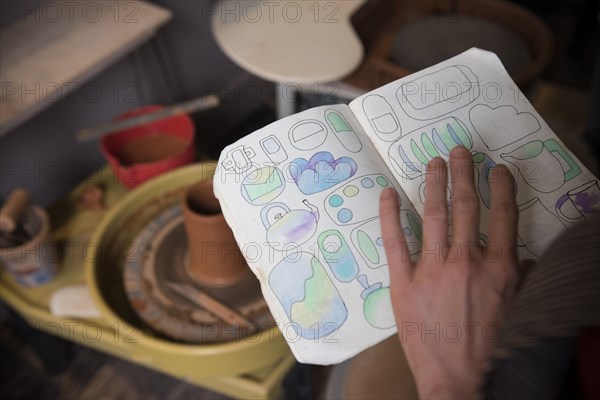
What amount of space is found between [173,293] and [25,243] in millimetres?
306

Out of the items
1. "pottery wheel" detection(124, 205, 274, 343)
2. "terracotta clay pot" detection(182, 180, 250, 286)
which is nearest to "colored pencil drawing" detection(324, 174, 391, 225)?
"terracotta clay pot" detection(182, 180, 250, 286)

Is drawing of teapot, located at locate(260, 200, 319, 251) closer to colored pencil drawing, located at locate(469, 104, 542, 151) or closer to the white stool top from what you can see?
colored pencil drawing, located at locate(469, 104, 542, 151)

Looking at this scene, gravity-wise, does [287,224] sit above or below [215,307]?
above

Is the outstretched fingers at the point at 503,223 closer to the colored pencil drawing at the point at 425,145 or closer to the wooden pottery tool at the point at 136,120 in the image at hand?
the colored pencil drawing at the point at 425,145

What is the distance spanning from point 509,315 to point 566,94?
1.68 metres

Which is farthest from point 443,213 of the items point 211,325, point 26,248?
point 26,248

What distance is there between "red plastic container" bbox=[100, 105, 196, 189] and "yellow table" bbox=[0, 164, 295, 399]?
6 centimetres

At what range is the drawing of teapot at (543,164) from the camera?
24.4 inches

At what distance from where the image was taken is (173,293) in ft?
3.26

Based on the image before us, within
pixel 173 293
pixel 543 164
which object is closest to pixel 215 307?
pixel 173 293

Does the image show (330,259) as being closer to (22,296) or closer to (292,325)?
(292,325)

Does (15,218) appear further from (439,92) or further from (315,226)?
(439,92)

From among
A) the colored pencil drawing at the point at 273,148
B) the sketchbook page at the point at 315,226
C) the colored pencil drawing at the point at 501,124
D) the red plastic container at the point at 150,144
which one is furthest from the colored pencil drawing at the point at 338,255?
the red plastic container at the point at 150,144

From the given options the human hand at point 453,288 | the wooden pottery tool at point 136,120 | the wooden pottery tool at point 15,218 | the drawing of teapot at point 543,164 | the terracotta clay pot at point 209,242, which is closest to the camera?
the human hand at point 453,288
